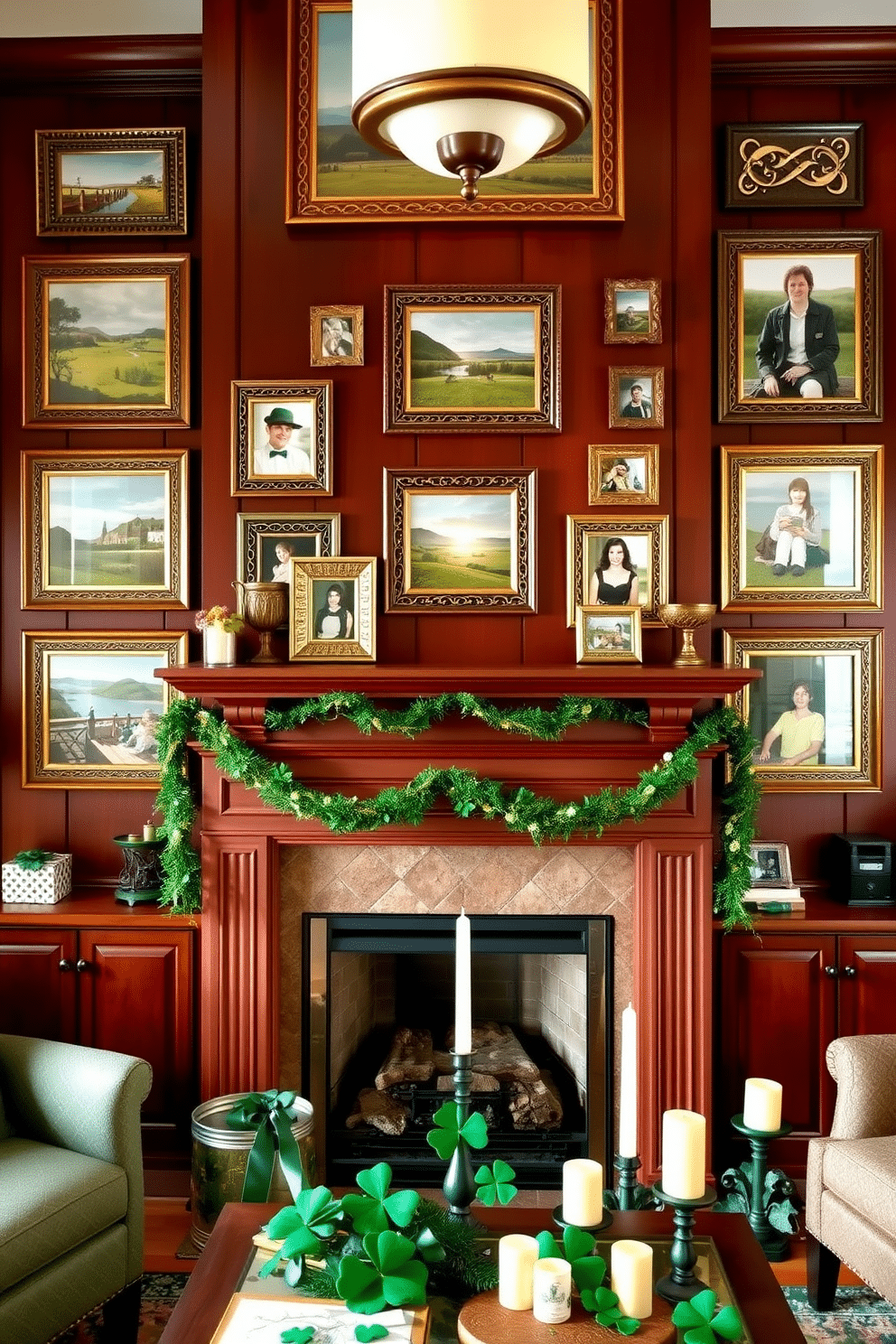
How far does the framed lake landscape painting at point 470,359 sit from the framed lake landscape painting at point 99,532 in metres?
0.87

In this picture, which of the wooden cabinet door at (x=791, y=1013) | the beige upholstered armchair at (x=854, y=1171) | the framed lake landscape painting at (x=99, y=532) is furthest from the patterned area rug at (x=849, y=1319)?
the framed lake landscape painting at (x=99, y=532)

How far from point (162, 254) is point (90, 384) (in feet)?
1.57

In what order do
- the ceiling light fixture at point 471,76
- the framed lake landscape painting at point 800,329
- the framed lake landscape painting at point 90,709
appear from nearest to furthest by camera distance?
the ceiling light fixture at point 471,76
the framed lake landscape painting at point 800,329
the framed lake landscape painting at point 90,709

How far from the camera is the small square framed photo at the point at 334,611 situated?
3.20 metres

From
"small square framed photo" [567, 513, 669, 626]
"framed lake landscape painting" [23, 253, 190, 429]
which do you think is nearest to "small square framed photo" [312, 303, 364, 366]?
"framed lake landscape painting" [23, 253, 190, 429]

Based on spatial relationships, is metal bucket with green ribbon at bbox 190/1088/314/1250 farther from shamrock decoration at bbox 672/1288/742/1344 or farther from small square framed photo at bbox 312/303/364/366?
small square framed photo at bbox 312/303/364/366

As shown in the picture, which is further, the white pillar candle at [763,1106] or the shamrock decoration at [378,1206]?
the shamrock decoration at [378,1206]

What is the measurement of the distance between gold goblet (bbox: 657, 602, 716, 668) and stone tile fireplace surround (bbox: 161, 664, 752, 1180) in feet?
0.38

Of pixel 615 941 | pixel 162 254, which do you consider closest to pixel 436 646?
pixel 615 941

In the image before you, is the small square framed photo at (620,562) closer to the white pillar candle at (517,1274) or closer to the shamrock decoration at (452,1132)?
the shamrock decoration at (452,1132)

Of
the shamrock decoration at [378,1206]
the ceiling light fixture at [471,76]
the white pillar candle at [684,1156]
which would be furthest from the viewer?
the shamrock decoration at [378,1206]

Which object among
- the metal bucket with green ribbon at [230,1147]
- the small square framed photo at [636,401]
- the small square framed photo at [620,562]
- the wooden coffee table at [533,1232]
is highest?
the small square framed photo at [636,401]

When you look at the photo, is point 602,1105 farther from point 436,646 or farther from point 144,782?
point 144,782

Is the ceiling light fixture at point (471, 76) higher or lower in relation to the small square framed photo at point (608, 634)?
higher
